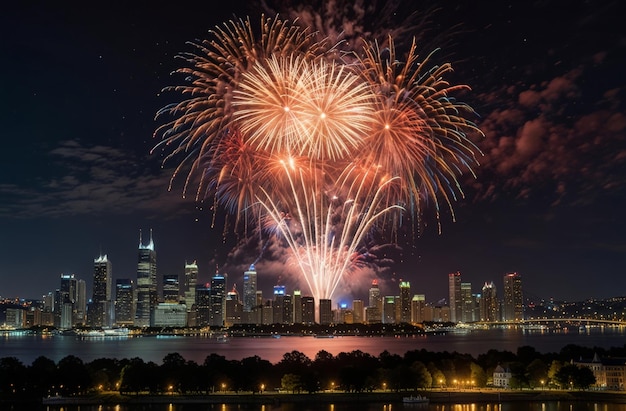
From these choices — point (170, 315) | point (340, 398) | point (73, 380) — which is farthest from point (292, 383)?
point (170, 315)

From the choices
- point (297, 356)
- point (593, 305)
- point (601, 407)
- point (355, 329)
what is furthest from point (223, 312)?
point (601, 407)

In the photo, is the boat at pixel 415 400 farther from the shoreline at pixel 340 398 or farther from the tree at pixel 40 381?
the tree at pixel 40 381

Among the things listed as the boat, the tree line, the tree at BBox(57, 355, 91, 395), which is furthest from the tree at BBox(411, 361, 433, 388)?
the tree at BBox(57, 355, 91, 395)

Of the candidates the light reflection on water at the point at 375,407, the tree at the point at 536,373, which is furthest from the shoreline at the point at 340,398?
the tree at the point at 536,373

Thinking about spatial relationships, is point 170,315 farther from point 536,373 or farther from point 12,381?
point 536,373

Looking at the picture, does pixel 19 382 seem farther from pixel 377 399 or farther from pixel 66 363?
pixel 377 399

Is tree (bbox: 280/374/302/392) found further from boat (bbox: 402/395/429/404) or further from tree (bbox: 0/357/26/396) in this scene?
tree (bbox: 0/357/26/396)
